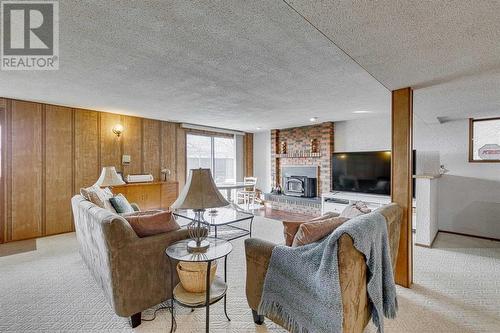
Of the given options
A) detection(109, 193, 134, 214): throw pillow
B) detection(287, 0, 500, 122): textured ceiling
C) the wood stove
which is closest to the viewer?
detection(287, 0, 500, 122): textured ceiling

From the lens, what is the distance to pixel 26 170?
4.04 m

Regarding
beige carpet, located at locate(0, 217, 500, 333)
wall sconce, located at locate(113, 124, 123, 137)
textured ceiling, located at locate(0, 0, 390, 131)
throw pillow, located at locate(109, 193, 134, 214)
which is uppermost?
textured ceiling, located at locate(0, 0, 390, 131)

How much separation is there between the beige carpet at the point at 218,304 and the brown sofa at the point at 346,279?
36 centimetres

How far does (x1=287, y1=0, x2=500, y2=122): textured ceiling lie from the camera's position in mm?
1371

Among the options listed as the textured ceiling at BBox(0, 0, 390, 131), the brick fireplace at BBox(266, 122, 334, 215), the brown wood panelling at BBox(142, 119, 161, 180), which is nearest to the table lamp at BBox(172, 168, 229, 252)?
the textured ceiling at BBox(0, 0, 390, 131)

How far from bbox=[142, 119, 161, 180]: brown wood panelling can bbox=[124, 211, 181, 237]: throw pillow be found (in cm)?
368

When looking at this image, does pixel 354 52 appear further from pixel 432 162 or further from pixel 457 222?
pixel 457 222

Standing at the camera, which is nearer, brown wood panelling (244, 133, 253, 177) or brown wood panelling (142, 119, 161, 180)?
brown wood panelling (142, 119, 161, 180)

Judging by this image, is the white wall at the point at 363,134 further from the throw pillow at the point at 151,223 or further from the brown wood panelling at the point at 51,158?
the throw pillow at the point at 151,223

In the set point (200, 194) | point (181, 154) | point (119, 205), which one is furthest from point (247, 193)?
point (200, 194)

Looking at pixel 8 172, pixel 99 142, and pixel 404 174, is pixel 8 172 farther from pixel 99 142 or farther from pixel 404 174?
pixel 404 174

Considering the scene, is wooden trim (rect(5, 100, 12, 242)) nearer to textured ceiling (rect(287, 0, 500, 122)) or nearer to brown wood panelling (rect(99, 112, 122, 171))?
brown wood panelling (rect(99, 112, 122, 171))

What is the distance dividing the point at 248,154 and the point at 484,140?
552 centimetres

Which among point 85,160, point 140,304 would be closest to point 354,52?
point 140,304
